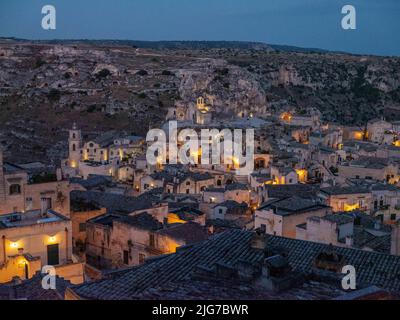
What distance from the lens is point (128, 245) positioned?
2175cm

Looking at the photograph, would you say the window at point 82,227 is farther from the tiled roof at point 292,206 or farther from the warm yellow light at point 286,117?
the warm yellow light at point 286,117

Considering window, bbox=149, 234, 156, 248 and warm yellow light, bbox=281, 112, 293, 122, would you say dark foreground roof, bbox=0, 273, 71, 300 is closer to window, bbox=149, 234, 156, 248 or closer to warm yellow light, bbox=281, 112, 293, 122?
window, bbox=149, 234, 156, 248

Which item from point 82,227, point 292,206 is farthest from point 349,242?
point 82,227

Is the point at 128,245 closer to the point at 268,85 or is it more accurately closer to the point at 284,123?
the point at 284,123

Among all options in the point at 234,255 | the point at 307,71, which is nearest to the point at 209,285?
the point at 234,255

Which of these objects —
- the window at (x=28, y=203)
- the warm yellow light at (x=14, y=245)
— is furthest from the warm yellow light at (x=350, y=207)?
the warm yellow light at (x=14, y=245)

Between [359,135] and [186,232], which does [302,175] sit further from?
[186,232]

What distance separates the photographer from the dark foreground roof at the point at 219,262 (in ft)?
31.6

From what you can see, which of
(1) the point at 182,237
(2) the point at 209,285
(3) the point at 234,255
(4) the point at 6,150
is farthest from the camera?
(4) the point at 6,150

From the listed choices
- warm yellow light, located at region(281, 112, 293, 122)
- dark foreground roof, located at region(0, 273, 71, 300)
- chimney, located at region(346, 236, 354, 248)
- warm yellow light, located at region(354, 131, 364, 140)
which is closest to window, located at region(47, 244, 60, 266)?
dark foreground roof, located at region(0, 273, 71, 300)

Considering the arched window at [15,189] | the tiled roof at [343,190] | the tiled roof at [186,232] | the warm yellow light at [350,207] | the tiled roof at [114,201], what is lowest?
the warm yellow light at [350,207]

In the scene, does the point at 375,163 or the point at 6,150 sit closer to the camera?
the point at 375,163

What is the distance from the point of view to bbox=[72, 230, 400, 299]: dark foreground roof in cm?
964

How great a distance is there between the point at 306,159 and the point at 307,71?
54.4 metres
